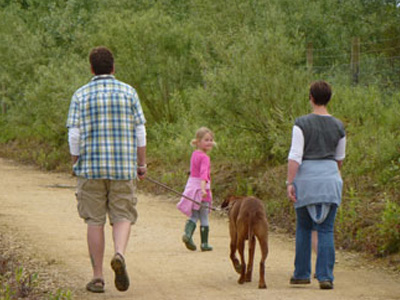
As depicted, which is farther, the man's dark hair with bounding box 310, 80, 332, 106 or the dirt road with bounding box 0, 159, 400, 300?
the man's dark hair with bounding box 310, 80, 332, 106

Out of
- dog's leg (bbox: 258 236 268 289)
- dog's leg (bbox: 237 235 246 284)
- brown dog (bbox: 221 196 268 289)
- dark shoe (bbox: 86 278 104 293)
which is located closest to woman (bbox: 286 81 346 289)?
brown dog (bbox: 221 196 268 289)

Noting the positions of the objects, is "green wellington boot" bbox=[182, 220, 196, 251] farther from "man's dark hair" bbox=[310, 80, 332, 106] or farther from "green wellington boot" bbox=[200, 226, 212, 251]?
"man's dark hair" bbox=[310, 80, 332, 106]

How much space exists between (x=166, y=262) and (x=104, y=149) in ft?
7.67

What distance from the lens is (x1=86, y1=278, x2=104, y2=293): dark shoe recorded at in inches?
280

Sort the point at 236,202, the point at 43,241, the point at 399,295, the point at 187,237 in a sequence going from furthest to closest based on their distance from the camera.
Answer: the point at 43,241, the point at 187,237, the point at 236,202, the point at 399,295

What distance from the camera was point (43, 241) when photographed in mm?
10203

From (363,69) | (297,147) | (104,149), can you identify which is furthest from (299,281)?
(363,69)

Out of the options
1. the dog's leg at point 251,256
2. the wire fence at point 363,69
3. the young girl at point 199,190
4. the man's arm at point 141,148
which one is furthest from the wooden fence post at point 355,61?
the man's arm at point 141,148

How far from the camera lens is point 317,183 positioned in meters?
7.18

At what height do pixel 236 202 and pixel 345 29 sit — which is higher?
pixel 345 29

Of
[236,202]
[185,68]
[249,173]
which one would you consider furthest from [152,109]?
[236,202]

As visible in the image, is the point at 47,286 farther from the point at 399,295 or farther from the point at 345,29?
the point at 345,29

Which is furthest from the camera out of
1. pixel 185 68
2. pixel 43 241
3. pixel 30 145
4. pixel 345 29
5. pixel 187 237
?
pixel 30 145

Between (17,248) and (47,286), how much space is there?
2256 millimetres
